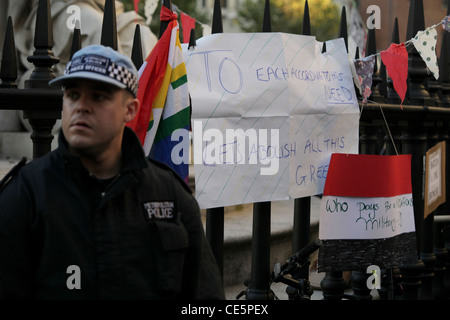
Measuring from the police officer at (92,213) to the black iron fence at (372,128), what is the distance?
875 millimetres

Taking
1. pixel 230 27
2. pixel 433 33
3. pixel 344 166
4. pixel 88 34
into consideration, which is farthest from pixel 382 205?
pixel 230 27

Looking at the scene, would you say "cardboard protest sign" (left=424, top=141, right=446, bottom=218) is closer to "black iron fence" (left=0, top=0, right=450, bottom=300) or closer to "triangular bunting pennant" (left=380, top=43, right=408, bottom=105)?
"black iron fence" (left=0, top=0, right=450, bottom=300)

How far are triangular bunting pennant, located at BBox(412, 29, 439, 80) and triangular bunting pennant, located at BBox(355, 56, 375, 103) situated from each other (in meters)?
0.39

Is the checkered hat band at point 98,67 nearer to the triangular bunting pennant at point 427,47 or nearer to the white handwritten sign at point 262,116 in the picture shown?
the white handwritten sign at point 262,116

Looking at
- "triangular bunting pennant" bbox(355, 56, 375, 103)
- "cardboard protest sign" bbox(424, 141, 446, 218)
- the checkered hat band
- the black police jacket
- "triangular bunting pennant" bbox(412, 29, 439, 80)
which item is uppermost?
"triangular bunting pennant" bbox(412, 29, 439, 80)

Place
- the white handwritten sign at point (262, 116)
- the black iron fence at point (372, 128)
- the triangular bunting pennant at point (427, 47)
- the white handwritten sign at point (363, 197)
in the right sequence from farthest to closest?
the triangular bunting pennant at point (427, 47) → the white handwritten sign at point (363, 197) → the white handwritten sign at point (262, 116) → the black iron fence at point (372, 128)

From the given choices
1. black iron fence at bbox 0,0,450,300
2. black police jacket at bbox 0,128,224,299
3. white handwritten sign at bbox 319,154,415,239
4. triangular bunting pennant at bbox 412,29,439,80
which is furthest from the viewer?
triangular bunting pennant at bbox 412,29,439,80

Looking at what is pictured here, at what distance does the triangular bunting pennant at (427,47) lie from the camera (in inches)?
175

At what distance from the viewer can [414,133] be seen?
5188mm

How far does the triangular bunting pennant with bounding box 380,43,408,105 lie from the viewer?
4.31 meters

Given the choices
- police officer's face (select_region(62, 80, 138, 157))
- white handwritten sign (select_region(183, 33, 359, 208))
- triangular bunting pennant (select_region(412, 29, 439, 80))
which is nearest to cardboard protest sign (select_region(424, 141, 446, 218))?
triangular bunting pennant (select_region(412, 29, 439, 80))

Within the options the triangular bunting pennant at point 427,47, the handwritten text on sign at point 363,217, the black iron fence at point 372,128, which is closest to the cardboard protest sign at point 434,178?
the black iron fence at point 372,128

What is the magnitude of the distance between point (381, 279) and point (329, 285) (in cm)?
43
